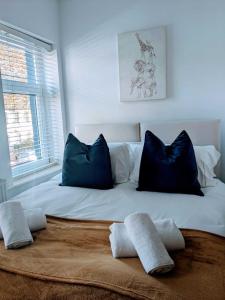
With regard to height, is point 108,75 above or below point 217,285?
above

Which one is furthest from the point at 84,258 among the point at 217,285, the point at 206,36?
the point at 206,36

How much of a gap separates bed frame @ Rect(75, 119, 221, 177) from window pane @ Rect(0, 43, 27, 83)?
74 centimetres

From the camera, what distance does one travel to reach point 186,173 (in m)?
1.71

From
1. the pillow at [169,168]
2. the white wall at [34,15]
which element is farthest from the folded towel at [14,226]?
the white wall at [34,15]

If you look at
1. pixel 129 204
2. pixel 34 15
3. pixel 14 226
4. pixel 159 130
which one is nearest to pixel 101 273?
pixel 14 226

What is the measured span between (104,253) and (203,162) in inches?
47.4

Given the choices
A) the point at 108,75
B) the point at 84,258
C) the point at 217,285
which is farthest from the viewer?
the point at 108,75

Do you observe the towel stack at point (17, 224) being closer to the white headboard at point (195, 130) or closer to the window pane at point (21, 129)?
the window pane at point (21, 129)

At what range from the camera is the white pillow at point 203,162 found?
1.88 m

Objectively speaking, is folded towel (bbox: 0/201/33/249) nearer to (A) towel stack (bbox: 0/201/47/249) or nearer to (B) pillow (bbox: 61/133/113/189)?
(A) towel stack (bbox: 0/201/47/249)

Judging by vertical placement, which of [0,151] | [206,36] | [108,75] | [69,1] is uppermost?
[69,1]

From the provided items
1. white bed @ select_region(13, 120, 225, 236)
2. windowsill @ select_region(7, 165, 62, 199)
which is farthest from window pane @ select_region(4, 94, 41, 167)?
white bed @ select_region(13, 120, 225, 236)

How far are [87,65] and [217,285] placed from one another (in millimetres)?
2385

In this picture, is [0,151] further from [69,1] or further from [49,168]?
[69,1]
